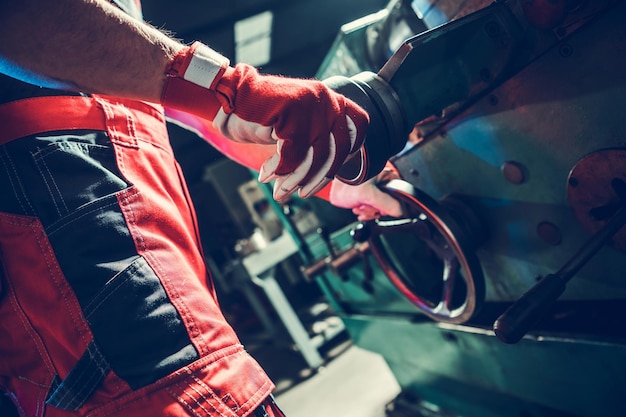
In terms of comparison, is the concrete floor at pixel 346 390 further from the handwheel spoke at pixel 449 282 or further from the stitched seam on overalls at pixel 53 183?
the stitched seam on overalls at pixel 53 183

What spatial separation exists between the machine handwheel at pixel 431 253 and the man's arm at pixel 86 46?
600 millimetres

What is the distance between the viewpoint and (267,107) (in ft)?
1.97

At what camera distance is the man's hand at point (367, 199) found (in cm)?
104

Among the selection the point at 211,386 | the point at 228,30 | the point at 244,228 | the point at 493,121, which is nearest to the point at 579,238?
the point at 493,121

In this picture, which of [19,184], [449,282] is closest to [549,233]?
[449,282]

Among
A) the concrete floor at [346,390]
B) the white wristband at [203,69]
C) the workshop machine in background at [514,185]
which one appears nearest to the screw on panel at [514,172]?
the workshop machine in background at [514,185]

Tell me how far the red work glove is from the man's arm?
0.12 ft

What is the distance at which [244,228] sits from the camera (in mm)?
3635

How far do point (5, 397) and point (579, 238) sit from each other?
1211mm

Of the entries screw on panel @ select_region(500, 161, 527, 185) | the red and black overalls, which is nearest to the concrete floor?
screw on panel @ select_region(500, 161, 527, 185)

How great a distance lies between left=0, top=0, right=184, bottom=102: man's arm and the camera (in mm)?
553

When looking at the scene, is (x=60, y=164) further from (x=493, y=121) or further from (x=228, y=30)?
(x=228, y=30)

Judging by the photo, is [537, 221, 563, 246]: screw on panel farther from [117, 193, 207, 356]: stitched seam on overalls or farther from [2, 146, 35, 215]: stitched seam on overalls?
[2, 146, 35, 215]: stitched seam on overalls

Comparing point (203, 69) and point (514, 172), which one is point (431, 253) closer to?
point (514, 172)
